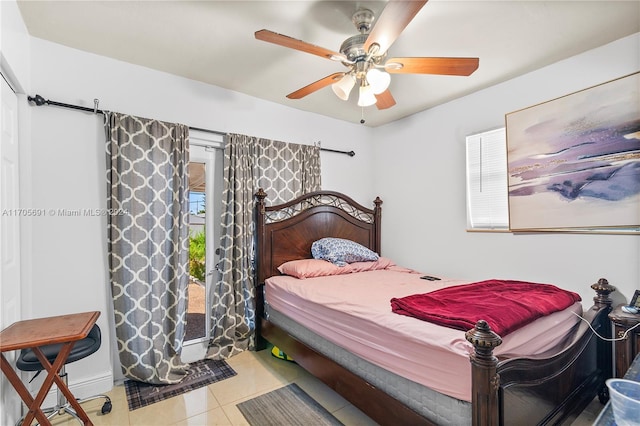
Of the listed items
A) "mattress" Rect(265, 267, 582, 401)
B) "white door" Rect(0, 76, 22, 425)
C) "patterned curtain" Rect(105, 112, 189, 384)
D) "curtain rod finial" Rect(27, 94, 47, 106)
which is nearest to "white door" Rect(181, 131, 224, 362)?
"patterned curtain" Rect(105, 112, 189, 384)

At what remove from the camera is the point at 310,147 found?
3590mm

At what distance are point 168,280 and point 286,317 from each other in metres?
1.06

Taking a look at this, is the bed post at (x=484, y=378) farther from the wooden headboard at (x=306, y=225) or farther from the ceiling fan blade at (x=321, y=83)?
the wooden headboard at (x=306, y=225)

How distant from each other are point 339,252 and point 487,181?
5.47 ft

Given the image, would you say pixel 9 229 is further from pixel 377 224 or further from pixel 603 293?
pixel 603 293

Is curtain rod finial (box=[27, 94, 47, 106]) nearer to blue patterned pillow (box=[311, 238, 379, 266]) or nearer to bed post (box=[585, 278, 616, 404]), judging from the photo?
blue patterned pillow (box=[311, 238, 379, 266])

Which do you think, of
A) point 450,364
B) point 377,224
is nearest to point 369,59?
point 450,364

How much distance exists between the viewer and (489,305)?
1702 millimetres

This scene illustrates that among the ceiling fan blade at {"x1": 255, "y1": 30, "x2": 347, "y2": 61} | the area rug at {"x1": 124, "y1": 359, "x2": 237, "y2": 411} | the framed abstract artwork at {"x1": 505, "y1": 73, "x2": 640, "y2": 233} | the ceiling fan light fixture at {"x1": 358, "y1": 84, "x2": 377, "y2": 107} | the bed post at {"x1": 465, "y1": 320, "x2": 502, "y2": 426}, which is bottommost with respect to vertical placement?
the area rug at {"x1": 124, "y1": 359, "x2": 237, "y2": 411}

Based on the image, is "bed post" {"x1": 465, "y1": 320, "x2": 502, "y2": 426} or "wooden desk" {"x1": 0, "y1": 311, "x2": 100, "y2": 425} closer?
"bed post" {"x1": 465, "y1": 320, "x2": 502, "y2": 426}

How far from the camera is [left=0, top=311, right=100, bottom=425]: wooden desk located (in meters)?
1.60

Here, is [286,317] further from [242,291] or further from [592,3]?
[592,3]

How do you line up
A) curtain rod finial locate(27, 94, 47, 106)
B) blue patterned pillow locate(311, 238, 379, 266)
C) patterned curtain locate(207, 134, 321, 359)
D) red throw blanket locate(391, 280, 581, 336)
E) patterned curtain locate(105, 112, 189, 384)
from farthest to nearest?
blue patterned pillow locate(311, 238, 379, 266) → patterned curtain locate(207, 134, 321, 359) → patterned curtain locate(105, 112, 189, 384) → curtain rod finial locate(27, 94, 47, 106) → red throw blanket locate(391, 280, 581, 336)

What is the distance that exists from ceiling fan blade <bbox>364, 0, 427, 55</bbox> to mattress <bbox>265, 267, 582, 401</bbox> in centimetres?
156
